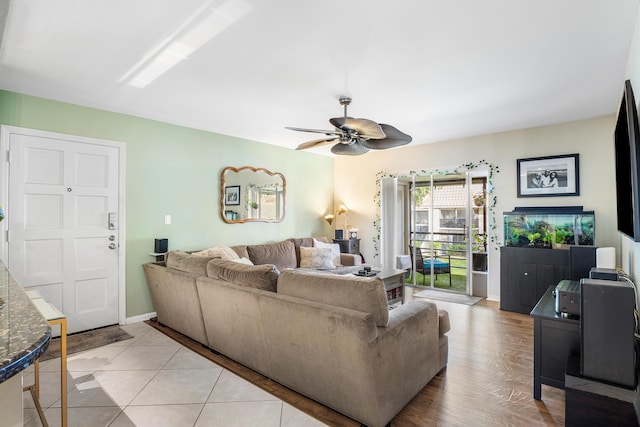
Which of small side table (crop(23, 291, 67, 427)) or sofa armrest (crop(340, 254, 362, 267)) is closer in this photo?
small side table (crop(23, 291, 67, 427))

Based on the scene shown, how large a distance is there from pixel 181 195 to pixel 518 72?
394 cm

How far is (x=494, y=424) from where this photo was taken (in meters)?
1.98

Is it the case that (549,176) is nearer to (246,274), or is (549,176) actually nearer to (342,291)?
(342,291)

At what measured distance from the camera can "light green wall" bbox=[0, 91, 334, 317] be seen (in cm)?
345

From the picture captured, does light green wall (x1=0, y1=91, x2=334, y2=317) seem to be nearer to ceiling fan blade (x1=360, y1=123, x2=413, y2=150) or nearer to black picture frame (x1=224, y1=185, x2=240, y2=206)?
black picture frame (x1=224, y1=185, x2=240, y2=206)

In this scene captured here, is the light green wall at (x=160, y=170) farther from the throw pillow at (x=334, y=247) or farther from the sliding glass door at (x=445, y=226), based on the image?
the sliding glass door at (x=445, y=226)

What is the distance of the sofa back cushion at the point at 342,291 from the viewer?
1867mm

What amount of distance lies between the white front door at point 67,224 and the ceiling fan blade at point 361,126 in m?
2.66

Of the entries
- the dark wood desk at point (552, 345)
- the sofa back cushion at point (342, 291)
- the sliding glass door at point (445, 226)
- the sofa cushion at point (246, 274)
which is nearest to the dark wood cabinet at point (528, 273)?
the sliding glass door at point (445, 226)

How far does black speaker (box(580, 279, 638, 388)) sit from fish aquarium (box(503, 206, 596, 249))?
106 inches

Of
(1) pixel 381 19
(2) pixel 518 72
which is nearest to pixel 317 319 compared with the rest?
(1) pixel 381 19

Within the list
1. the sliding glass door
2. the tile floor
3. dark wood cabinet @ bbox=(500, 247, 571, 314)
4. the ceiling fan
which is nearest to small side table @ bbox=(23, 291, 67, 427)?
the tile floor

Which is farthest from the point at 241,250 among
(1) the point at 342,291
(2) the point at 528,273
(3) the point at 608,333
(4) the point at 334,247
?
(3) the point at 608,333

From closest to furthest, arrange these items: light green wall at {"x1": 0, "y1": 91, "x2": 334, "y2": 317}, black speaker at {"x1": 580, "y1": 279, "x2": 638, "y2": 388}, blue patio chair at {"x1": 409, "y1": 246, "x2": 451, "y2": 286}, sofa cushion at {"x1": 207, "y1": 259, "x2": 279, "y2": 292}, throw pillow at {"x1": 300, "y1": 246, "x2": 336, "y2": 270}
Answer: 1. black speaker at {"x1": 580, "y1": 279, "x2": 638, "y2": 388}
2. sofa cushion at {"x1": 207, "y1": 259, "x2": 279, "y2": 292}
3. light green wall at {"x1": 0, "y1": 91, "x2": 334, "y2": 317}
4. throw pillow at {"x1": 300, "y1": 246, "x2": 336, "y2": 270}
5. blue patio chair at {"x1": 409, "y1": 246, "x2": 451, "y2": 286}
